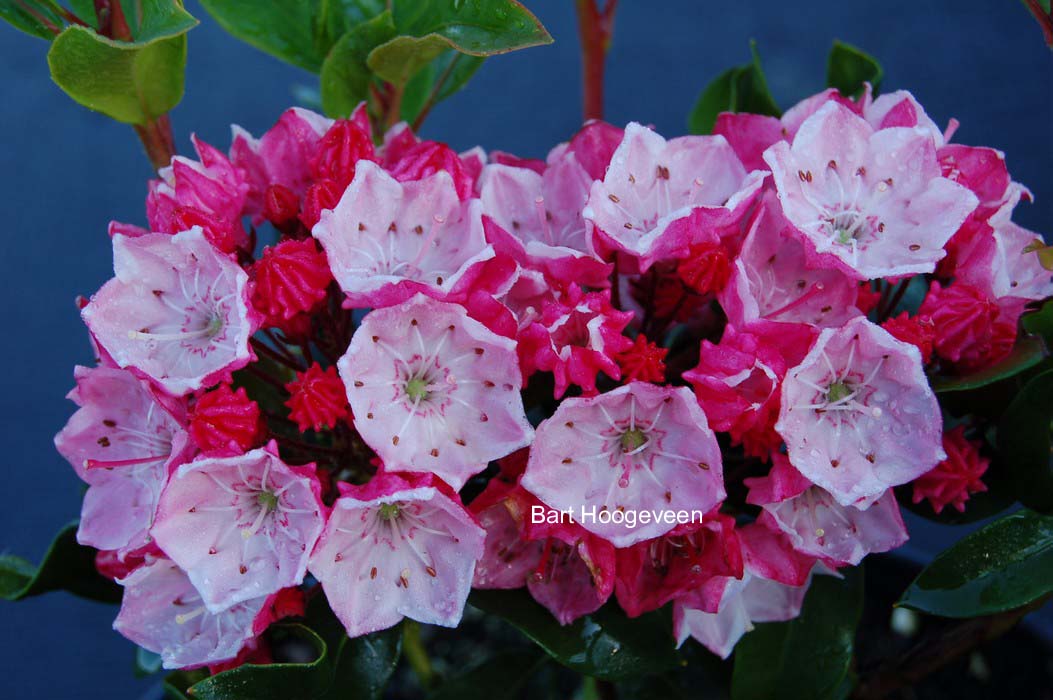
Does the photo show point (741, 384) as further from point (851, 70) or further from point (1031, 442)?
point (851, 70)

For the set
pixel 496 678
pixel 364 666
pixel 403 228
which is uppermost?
pixel 403 228

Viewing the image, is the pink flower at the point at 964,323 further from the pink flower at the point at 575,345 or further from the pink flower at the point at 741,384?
the pink flower at the point at 575,345

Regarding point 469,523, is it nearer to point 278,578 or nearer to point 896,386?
point 278,578

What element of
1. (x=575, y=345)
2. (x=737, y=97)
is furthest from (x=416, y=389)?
(x=737, y=97)

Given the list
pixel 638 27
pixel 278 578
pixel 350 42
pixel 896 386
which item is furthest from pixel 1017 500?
pixel 638 27

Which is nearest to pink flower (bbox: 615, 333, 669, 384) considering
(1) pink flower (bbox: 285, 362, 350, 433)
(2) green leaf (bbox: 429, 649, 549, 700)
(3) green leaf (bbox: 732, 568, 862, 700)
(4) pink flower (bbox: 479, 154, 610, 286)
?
(4) pink flower (bbox: 479, 154, 610, 286)

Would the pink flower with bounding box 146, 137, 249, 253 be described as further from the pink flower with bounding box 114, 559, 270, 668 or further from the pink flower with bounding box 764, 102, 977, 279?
the pink flower with bounding box 764, 102, 977, 279
